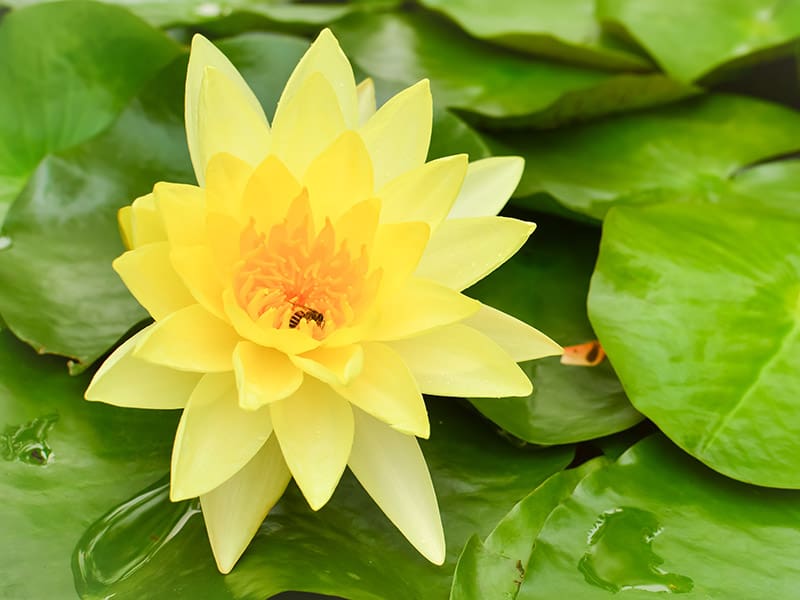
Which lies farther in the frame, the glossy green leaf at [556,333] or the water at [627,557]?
the glossy green leaf at [556,333]

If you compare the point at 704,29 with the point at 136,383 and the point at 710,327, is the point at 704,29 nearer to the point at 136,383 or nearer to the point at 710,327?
the point at 710,327

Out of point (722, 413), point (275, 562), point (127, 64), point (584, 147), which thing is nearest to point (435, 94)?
point (584, 147)

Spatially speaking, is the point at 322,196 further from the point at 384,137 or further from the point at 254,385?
the point at 254,385

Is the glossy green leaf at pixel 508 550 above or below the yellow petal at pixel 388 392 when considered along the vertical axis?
below

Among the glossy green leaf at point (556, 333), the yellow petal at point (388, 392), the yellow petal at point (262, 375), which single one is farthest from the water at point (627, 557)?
the yellow petal at point (262, 375)

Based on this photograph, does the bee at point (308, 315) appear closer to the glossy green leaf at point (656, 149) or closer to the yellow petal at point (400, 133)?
the yellow petal at point (400, 133)

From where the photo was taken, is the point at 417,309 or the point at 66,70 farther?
the point at 66,70

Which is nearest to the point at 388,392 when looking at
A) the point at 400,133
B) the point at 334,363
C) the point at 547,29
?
the point at 334,363
